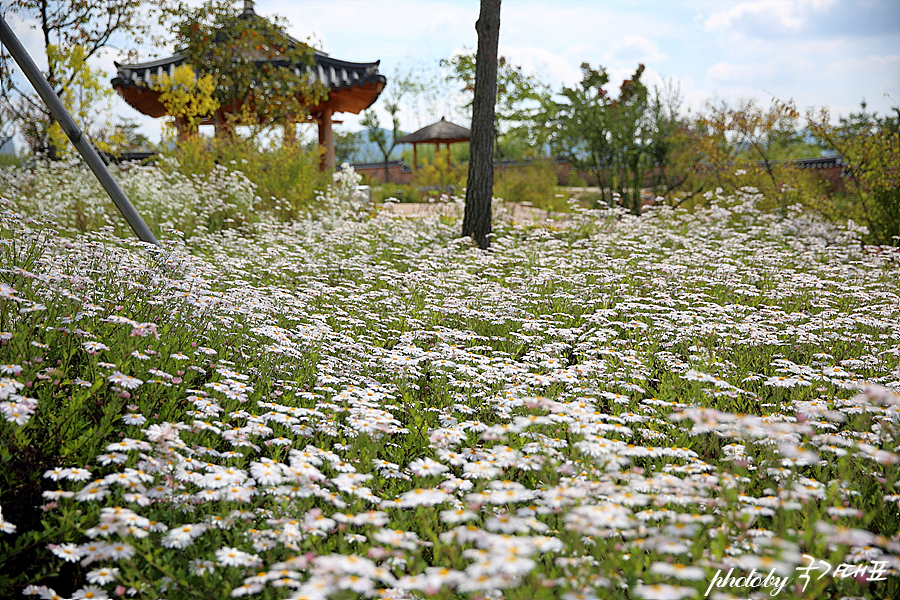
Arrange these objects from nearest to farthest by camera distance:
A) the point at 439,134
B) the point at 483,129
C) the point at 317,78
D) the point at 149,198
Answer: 1. the point at 483,129
2. the point at 149,198
3. the point at 317,78
4. the point at 439,134

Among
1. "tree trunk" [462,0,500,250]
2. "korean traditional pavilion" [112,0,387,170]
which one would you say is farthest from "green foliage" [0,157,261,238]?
"korean traditional pavilion" [112,0,387,170]

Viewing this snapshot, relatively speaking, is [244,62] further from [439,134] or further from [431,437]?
[431,437]

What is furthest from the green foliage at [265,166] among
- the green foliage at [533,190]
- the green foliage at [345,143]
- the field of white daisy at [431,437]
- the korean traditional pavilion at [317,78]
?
the green foliage at [345,143]

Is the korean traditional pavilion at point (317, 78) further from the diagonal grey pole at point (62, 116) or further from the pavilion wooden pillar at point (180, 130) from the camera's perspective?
the diagonal grey pole at point (62, 116)

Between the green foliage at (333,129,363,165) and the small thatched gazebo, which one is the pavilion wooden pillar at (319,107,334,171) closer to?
the small thatched gazebo

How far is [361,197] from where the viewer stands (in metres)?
15.1

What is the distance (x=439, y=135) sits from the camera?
2545 centimetres

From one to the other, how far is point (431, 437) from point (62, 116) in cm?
433

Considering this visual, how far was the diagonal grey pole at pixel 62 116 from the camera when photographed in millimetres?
4453

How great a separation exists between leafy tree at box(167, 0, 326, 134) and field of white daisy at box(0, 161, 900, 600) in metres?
9.50

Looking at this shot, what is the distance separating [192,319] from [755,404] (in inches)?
148

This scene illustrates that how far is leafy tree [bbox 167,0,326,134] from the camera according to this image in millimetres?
14703

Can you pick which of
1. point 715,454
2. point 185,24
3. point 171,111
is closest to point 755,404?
point 715,454

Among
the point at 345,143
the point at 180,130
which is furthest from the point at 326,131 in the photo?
the point at 345,143
